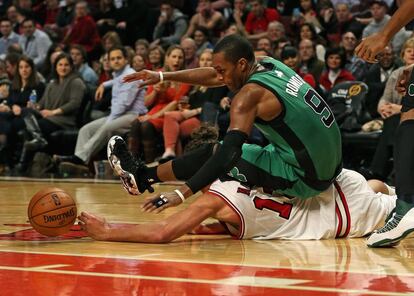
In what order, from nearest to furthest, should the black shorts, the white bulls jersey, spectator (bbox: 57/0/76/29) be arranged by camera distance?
the black shorts
the white bulls jersey
spectator (bbox: 57/0/76/29)

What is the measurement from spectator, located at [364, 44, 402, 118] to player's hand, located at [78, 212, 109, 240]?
6251 mm

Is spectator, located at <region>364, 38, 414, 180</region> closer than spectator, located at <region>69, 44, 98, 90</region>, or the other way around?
spectator, located at <region>364, 38, 414, 180</region>

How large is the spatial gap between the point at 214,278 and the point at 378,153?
6.11m

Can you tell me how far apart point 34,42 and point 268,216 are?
36.2ft

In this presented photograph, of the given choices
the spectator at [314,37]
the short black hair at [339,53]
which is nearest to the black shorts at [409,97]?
the short black hair at [339,53]

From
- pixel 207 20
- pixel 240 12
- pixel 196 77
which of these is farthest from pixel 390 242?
pixel 240 12

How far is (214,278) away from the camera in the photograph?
14.0 ft

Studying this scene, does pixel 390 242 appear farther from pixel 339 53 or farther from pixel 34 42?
pixel 34 42

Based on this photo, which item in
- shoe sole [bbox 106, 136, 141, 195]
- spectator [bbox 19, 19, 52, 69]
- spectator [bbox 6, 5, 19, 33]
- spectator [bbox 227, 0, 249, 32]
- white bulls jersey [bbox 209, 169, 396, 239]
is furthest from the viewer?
spectator [bbox 6, 5, 19, 33]

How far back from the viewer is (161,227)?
565cm

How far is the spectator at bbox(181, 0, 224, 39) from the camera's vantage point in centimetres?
1491

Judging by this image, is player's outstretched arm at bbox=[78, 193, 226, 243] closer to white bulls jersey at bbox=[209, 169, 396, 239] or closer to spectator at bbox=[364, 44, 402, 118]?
white bulls jersey at bbox=[209, 169, 396, 239]

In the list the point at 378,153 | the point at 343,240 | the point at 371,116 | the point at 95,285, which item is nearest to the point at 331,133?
the point at 343,240

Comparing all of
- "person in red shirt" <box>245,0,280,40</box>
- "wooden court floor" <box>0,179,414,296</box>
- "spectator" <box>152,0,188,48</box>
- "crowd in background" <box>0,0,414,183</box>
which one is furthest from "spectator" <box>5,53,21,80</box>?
"wooden court floor" <box>0,179,414,296</box>
